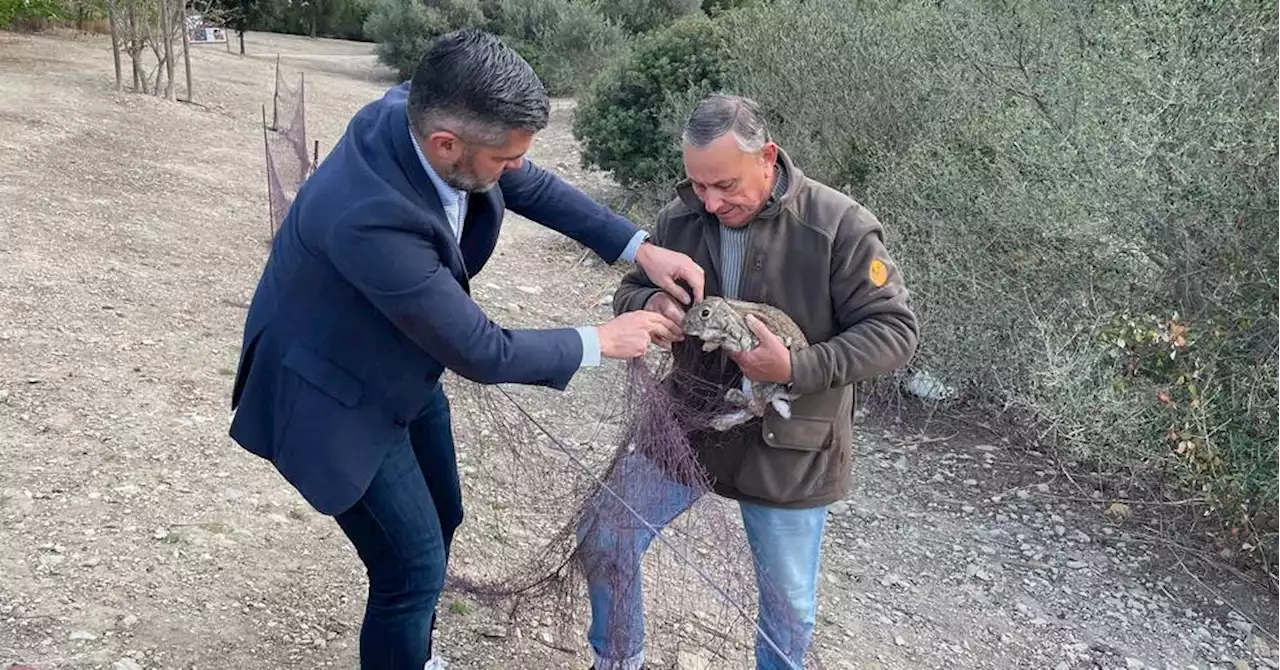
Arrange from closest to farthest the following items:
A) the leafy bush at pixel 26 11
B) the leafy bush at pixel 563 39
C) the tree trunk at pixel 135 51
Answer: the tree trunk at pixel 135 51 < the leafy bush at pixel 563 39 < the leafy bush at pixel 26 11

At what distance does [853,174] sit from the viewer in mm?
6898

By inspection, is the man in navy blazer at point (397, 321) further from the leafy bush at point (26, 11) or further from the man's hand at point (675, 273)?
the leafy bush at point (26, 11)

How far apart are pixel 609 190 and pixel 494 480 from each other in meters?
7.03

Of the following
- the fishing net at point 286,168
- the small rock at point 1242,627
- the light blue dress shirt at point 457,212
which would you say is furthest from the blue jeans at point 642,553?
the fishing net at point 286,168

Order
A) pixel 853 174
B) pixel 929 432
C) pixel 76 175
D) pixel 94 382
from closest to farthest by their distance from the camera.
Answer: pixel 94 382 → pixel 929 432 → pixel 853 174 → pixel 76 175

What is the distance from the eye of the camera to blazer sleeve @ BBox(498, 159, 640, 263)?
2.56m

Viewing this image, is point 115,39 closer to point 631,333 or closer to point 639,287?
point 639,287

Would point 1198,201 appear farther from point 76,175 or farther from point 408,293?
point 76,175

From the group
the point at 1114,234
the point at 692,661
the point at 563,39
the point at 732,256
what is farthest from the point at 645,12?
the point at 732,256

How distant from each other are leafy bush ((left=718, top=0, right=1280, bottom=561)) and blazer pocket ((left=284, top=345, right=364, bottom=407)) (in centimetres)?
306

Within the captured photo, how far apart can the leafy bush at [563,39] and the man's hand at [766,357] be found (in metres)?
15.0

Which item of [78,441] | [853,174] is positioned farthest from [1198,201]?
[78,441]

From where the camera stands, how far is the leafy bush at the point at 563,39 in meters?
17.3

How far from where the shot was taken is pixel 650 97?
31.1 feet
